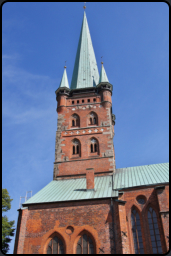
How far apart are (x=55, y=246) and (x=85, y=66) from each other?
87.1 feet

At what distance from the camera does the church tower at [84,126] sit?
28.3 m

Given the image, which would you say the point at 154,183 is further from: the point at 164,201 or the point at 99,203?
the point at 99,203

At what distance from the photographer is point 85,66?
38969 millimetres

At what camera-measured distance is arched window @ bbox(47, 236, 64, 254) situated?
776 inches

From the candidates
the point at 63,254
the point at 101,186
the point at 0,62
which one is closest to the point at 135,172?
the point at 101,186

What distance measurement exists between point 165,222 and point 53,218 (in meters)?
8.75

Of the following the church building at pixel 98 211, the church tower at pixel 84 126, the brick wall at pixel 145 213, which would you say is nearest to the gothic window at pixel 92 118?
the church tower at pixel 84 126

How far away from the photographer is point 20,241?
20031 mm

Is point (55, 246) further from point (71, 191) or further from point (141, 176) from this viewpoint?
point (141, 176)

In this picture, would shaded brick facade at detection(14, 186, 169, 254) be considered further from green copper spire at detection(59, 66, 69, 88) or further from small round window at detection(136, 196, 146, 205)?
green copper spire at detection(59, 66, 69, 88)

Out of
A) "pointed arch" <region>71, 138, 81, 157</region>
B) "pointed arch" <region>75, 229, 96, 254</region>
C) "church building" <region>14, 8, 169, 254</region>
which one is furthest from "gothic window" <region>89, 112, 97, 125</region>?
"pointed arch" <region>75, 229, 96, 254</region>

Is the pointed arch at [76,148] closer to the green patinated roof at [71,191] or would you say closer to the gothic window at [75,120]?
the gothic window at [75,120]

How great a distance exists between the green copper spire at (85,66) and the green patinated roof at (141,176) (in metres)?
14.1

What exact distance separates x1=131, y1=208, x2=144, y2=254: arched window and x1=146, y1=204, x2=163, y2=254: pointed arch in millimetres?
805
